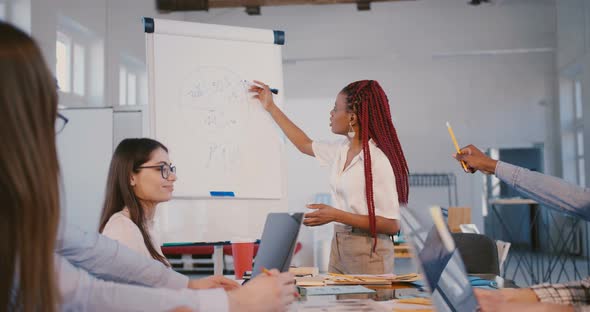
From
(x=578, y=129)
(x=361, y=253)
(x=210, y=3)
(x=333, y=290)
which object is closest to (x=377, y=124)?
(x=361, y=253)

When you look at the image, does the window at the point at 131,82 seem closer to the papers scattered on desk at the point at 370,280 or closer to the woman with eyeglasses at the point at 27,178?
the papers scattered on desk at the point at 370,280

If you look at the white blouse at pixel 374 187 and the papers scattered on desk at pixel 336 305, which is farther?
the white blouse at pixel 374 187

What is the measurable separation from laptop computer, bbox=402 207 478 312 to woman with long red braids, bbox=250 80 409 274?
3.31 feet

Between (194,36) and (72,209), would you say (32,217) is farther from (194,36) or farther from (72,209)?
(72,209)

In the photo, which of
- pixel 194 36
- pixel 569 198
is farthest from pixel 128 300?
pixel 194 36

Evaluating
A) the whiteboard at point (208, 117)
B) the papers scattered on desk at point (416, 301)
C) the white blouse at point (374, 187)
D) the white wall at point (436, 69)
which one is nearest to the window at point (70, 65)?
the whiteboard at point (208, 117)

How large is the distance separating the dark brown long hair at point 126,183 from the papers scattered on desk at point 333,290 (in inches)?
22.2

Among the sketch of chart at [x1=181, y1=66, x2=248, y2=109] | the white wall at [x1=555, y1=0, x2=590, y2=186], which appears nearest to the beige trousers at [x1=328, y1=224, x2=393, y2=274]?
the sketch of chart at [x1=181, y1=66, x2=248, y2=109]

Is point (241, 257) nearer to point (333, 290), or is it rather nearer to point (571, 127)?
point (333, 290)

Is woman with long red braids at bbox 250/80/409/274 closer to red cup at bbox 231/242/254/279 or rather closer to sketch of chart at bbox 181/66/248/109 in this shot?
red cup at bbox 231/242/254/279

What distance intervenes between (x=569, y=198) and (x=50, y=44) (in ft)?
18.5

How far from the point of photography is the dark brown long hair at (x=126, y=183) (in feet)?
6.79

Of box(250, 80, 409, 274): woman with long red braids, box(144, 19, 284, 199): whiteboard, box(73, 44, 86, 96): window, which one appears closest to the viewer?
box(250, 80, 409, 274): woman with long red braids

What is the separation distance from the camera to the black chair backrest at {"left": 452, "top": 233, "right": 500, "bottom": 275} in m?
2.45
